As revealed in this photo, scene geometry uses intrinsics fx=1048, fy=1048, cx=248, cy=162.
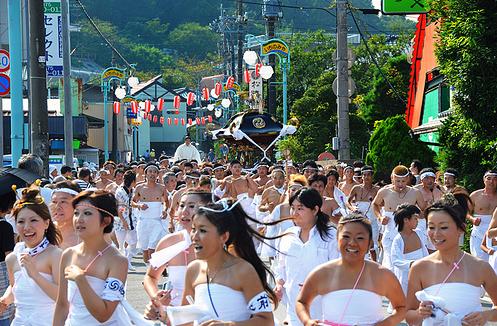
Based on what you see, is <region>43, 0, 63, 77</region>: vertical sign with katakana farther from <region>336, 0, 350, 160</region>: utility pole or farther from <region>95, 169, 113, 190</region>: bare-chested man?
<region>336, 0, 350, 160</region>: utility pole

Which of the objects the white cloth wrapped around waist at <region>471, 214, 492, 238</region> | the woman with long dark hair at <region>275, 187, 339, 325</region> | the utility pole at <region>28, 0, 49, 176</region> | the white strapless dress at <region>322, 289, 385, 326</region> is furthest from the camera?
the utility pole at <region>28, 0, 49, 176</region>

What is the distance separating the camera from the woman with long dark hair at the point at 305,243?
9094mm

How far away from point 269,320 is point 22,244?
2.53 meters

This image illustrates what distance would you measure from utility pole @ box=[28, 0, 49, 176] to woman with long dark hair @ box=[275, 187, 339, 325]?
33.4 ft

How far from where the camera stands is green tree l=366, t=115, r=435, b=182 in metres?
26.0

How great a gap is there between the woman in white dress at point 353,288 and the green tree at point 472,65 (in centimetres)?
1023

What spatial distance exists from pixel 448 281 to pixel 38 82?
43.2 feet

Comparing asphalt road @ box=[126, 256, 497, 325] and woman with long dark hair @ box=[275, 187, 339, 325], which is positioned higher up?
woman with long dark hair @ box=[275, 187, 339, 325]

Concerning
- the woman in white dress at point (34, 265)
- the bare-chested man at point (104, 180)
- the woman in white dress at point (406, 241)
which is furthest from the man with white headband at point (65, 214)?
the bare-chested man at point (104, 180)

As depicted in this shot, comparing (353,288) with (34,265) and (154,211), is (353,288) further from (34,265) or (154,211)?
(154,211)

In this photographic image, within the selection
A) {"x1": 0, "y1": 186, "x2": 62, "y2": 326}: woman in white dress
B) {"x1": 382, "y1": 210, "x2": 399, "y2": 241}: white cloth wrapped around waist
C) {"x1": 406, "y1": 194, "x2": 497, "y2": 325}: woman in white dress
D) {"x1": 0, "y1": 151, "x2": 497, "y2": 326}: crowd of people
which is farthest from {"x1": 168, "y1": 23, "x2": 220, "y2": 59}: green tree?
{"x1": 406, "y1": 194, "x2": 497, "y2": 325}: woman in white dress

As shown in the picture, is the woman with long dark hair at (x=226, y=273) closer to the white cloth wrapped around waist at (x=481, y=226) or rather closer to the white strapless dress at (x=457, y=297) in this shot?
the white strapless dress at (x=457, y=297)

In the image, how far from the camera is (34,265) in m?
7.28

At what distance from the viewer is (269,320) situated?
5773mm
